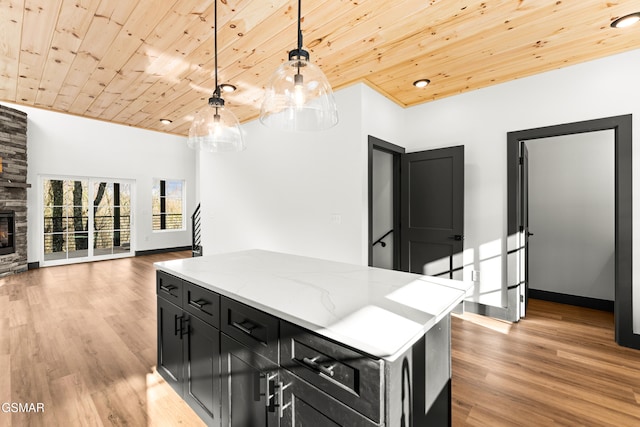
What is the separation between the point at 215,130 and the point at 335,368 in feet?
5.60

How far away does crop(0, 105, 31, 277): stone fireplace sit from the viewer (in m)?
5.54

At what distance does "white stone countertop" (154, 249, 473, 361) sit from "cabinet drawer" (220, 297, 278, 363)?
51 mm

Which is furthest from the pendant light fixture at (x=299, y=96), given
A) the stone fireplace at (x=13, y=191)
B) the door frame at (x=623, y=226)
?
the stone fireplace at (x=13, y=191)

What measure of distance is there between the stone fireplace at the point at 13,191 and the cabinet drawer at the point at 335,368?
7061 millimetres

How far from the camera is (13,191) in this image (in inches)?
227

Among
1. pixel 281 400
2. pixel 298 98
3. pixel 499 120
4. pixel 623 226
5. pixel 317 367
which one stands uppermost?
pixel 499 120

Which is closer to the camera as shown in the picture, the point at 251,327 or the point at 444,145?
the point at 251,327

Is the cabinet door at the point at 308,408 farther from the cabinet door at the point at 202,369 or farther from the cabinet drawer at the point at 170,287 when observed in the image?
the cabinet drawer at the point at 170,287

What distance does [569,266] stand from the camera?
3.97 meters

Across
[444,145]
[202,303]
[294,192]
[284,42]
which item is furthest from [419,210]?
[202,303]

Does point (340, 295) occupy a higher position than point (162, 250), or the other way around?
point (340, 295)

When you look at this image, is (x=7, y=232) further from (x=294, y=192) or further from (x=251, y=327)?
(x=251, y=327)

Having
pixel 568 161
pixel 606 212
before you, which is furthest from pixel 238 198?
pixel 606 212

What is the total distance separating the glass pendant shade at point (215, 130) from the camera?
206 centimetres
